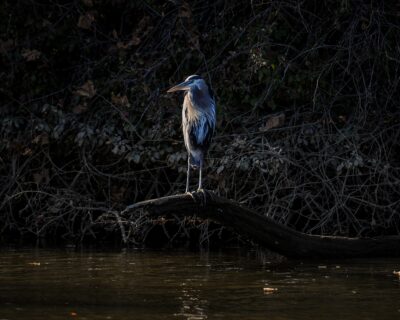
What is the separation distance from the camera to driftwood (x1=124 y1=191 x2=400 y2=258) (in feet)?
27.5

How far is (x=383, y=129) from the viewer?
1159 cm

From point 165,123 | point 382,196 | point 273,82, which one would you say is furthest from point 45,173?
point 382,196

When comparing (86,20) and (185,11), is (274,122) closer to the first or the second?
(185,11)

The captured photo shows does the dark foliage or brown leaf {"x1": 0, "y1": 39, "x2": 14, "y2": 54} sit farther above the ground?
brown leaf {"x1": 0, "y1": 39, "x2": 14, "y2": 54}

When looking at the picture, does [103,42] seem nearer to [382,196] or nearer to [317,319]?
[382,196]

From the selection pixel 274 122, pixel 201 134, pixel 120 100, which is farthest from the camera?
pixel 120 100

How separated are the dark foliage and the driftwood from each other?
125 centimetres

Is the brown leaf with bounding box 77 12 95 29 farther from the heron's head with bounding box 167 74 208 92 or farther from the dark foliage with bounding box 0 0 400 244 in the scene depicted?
the heron's head with bounding box 167 74 208 92

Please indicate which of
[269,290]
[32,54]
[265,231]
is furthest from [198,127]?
[32,54]

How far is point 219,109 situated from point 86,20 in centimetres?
207

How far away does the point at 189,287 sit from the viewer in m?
8.12

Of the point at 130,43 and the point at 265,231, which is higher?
the point at 130,43

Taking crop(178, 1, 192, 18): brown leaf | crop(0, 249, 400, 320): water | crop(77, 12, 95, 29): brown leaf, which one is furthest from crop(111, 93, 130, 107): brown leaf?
crop(0, 249, 400, 320): water

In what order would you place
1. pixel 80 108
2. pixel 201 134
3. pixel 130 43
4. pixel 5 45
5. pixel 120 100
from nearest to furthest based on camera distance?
1. pixel 201 134
2. pixel 120 100
3. pixel 80 108
4. pixel 130 43
5. pixel 5 45
